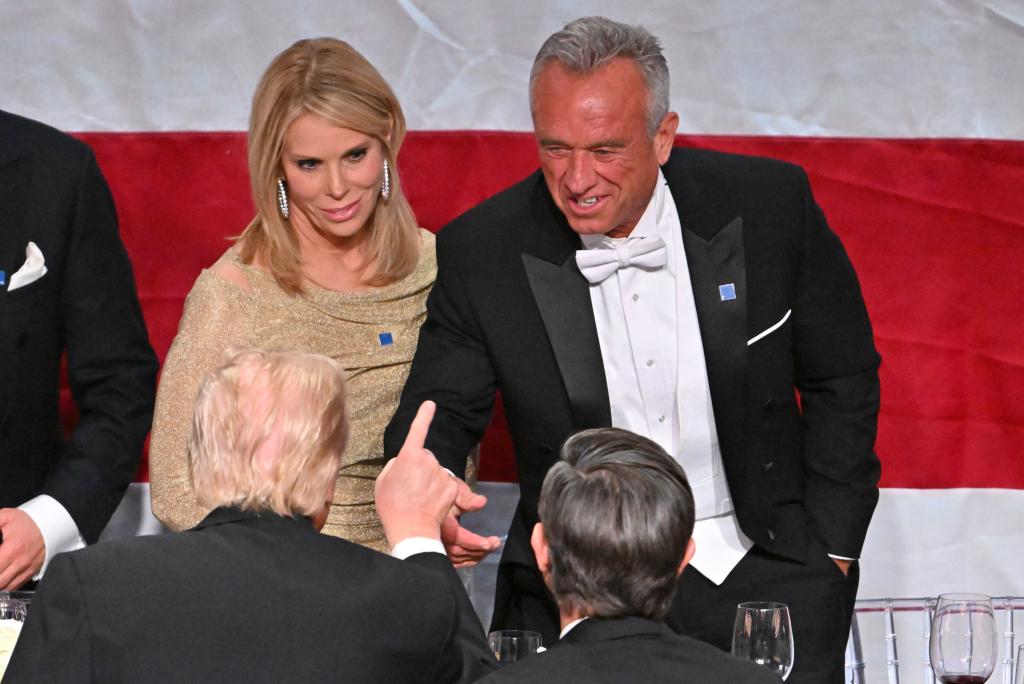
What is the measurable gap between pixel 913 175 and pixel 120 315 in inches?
68.4

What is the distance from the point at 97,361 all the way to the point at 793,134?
1585 millimetres

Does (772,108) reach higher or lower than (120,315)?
higher

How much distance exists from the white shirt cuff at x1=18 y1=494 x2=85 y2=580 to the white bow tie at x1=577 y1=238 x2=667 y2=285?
106 centimetres

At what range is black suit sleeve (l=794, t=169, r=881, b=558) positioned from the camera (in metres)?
2.72

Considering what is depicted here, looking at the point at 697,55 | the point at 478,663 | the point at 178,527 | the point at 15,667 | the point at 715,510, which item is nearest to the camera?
the point at 15,667

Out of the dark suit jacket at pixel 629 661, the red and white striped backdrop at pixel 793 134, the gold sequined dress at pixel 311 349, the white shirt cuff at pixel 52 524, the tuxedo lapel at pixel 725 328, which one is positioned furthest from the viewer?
the red and white striped backdrop at pixel 793 134

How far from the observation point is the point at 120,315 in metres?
2.87

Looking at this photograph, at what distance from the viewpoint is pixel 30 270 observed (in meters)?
2.80

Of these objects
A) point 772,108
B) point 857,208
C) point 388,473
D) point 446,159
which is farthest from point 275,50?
point 388,473

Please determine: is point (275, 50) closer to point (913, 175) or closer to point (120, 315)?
point (120, 315)

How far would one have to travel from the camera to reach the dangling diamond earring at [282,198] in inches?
115

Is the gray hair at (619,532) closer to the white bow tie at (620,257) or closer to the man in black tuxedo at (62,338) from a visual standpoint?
the white bow tie at (620,257)

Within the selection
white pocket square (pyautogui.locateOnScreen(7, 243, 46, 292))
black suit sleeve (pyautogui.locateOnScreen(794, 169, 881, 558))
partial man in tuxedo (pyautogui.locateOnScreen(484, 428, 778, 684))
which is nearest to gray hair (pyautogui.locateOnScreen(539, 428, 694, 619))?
partial man in tuxedo (pyautogui.locateOnScreen(484, 428, 778, 684))

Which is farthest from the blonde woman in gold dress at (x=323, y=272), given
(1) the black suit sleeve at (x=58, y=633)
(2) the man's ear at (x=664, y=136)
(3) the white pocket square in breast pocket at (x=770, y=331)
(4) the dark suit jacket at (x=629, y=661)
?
(4) the dark suit jacket at (x=629, y=661)
